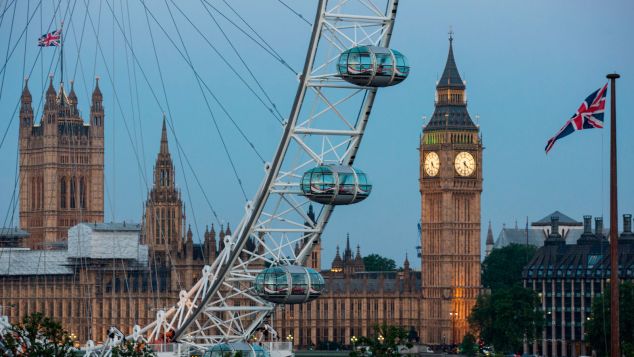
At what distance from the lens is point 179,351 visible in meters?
120

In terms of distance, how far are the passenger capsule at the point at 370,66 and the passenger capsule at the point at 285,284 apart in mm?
10774

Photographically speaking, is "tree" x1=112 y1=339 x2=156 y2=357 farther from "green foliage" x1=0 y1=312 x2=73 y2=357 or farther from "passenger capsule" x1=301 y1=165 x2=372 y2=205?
"passenger capsule" x1=301 y1=165 x2=372 y2=205

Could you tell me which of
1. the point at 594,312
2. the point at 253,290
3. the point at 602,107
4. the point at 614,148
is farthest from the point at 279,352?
the point at 594,312

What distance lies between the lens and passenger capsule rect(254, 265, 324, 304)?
11488 centimetres

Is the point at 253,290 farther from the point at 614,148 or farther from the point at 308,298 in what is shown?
the point at 614,148

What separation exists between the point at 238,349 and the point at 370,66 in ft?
48.4

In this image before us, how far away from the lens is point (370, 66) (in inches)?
4286

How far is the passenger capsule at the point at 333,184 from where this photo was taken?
365ft

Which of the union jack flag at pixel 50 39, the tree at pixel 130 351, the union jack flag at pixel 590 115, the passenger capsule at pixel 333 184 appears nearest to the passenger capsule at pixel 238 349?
the tree at pixel 130 351

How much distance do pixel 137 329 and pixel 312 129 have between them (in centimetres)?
1433

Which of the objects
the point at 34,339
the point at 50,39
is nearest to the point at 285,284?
the point at 34,339

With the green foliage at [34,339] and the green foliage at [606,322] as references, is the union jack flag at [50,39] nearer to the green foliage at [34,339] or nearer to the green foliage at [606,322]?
the green foliage at [606,322]

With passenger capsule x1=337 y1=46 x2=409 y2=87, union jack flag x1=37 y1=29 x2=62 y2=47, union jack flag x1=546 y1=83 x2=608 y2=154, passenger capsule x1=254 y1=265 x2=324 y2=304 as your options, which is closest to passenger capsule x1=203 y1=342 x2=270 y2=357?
passenger capsule x1=254 y1=265 x2=324 y2=304

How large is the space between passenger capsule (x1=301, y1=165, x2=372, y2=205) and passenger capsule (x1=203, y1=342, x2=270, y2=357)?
25.8 ft
